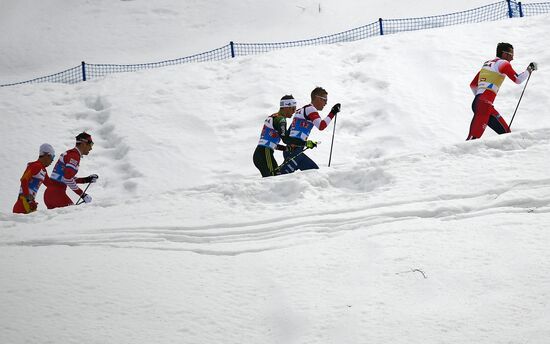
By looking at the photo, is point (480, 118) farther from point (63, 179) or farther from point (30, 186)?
point (30, 186)

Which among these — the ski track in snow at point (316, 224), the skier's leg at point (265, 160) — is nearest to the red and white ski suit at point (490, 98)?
the ski track in snow at point (316, 224)

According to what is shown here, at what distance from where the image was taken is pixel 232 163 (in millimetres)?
11914

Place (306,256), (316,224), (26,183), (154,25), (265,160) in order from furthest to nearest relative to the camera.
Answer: (154,25) < (26,183) < (265,160) < (316,224) < (306,256)

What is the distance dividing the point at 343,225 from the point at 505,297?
1777 millimetres

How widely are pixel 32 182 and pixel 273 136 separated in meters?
3.05

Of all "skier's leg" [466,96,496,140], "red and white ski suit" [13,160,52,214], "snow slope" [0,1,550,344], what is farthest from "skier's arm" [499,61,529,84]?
"red and white ski suit" [13,160,52,214]

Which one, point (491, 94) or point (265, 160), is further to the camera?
point (491, 94)

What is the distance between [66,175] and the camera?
8.59 metres

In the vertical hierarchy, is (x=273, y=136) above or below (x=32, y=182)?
above

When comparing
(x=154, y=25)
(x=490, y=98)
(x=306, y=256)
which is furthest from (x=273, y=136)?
(x=154, y=25)

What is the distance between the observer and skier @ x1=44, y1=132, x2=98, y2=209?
8.59 metres

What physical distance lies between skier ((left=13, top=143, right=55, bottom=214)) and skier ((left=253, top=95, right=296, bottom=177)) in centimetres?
268

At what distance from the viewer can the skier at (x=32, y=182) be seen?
27.9ft

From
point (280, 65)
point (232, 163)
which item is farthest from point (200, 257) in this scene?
point (280, 65)
